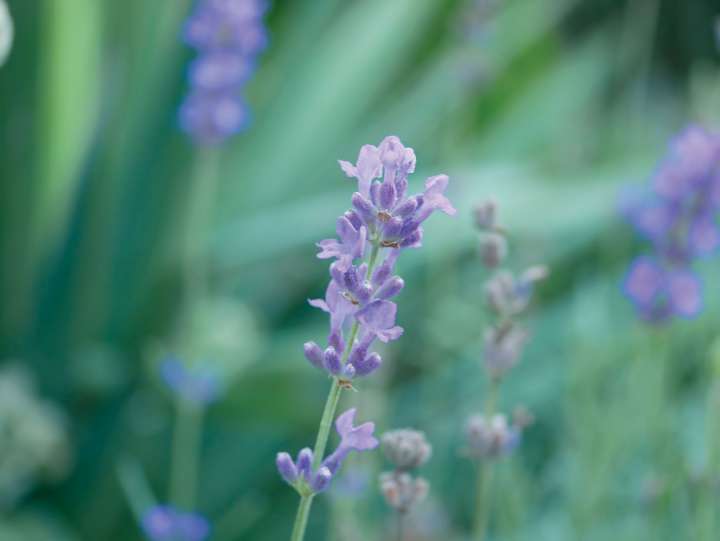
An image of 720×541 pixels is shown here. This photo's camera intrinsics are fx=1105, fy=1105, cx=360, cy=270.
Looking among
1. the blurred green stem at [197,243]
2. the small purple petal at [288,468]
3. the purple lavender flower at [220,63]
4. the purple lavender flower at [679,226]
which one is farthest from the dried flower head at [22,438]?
the small purple petal at [288,468]

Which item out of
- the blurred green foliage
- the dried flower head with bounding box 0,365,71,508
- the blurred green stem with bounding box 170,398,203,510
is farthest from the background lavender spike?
the dried flower head with bounding box 0,365,71,508

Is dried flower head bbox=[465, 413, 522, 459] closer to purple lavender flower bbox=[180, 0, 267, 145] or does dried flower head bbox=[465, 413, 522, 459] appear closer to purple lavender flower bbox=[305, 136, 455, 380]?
purple lavender flower bbox=[305, 136, 455, 380]

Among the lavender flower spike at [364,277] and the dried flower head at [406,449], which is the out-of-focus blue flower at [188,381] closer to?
the dried flower head at [406,449]

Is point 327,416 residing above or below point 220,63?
below

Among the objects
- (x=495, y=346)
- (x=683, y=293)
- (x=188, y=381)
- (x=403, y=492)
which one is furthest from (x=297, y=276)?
(x=403, y=492)

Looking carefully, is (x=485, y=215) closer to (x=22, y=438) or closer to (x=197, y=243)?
(x=197, y=243)

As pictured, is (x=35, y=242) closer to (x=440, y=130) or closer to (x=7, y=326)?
(x=7, y=326)

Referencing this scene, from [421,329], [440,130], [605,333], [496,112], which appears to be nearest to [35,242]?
[421,329]
